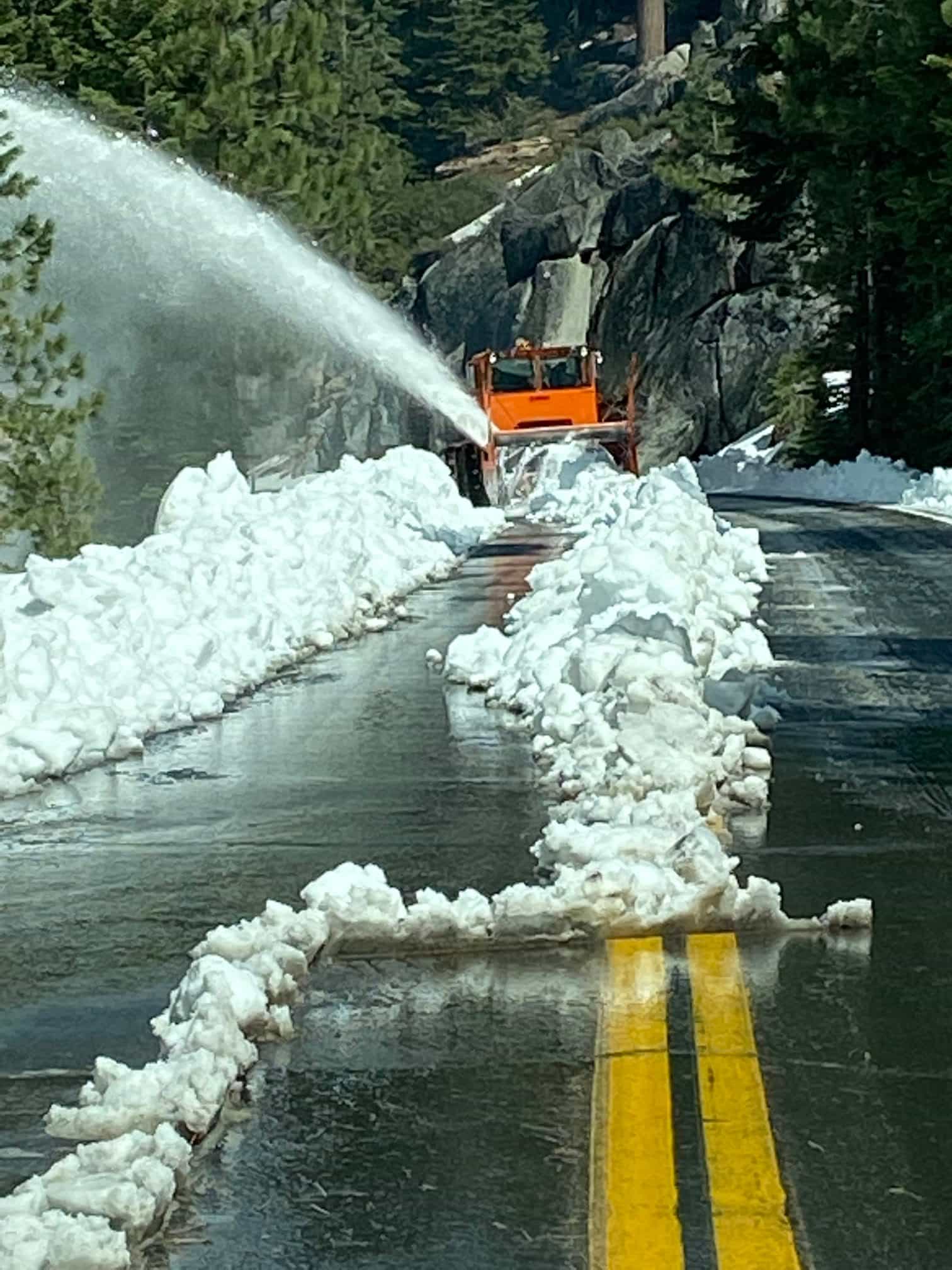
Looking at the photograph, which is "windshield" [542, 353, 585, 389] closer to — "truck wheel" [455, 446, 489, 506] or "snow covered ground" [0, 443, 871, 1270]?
"truck wheel" [455, 446, 489, 506]

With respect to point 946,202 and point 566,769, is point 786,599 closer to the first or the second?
point 566,769

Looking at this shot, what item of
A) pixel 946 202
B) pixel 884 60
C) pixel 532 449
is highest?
pixel 884 60

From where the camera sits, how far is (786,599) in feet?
60.8

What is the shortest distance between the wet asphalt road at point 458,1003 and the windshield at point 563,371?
28.1 meters

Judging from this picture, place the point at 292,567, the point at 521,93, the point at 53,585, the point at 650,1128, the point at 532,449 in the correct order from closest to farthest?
the point at 650,1128 → the point at 53,585 → the point at 292,567 → the point at 532,449 → the point at 521,93

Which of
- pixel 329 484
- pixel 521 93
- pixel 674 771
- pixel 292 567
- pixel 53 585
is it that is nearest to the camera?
pixel 674 771

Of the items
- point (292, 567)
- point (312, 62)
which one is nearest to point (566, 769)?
point (292, 567)

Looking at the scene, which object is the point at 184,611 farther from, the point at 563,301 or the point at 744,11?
the point at 744,11

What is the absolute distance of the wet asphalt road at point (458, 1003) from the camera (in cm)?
477

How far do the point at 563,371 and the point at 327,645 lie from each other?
24.6 m

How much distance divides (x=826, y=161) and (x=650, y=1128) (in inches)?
1812

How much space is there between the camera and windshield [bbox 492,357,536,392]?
4016 cm

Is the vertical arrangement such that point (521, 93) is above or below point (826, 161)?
above

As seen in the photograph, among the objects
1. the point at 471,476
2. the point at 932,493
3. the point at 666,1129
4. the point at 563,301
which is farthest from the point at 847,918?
the point at 563,301
